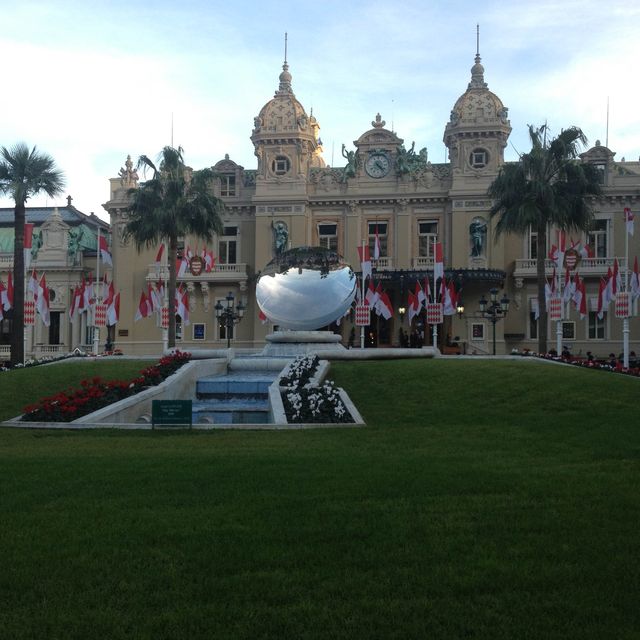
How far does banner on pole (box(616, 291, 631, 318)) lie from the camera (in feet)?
111

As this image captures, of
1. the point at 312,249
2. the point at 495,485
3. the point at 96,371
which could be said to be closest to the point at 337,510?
the point at 495,485

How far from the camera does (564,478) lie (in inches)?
375

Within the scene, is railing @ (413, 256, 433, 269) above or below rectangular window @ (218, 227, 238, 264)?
below

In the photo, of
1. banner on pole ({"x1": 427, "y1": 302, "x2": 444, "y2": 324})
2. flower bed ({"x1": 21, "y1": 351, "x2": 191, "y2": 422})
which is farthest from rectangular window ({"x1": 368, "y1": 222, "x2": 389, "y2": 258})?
flower bed ({"x1": 21, "y1": 351, "x2": 191, "y2": 422})

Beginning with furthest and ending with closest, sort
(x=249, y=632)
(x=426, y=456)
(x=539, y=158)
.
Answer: (x=539, y=158) < (x=426, y=456) < (x=249, y=632)

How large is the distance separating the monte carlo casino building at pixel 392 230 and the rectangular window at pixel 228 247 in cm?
8

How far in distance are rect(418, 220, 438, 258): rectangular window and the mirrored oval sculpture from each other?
78.0 ft

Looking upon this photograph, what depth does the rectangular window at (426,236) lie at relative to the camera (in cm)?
5488

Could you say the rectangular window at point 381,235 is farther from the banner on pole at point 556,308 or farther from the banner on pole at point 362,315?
the banner on pole at point 556,308

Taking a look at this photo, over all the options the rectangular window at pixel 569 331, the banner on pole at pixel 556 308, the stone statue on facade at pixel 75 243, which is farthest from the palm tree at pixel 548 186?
the stone statue on facade at pixel 75 243

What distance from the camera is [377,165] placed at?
2183 inches

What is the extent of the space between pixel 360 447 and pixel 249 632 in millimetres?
8401

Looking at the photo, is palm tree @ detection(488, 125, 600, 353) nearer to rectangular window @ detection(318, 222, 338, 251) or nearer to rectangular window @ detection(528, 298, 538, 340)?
rectangular window @ detection(528, 298, 538, 340)

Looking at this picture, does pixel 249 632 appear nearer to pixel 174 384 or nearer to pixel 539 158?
pixel 174 384
